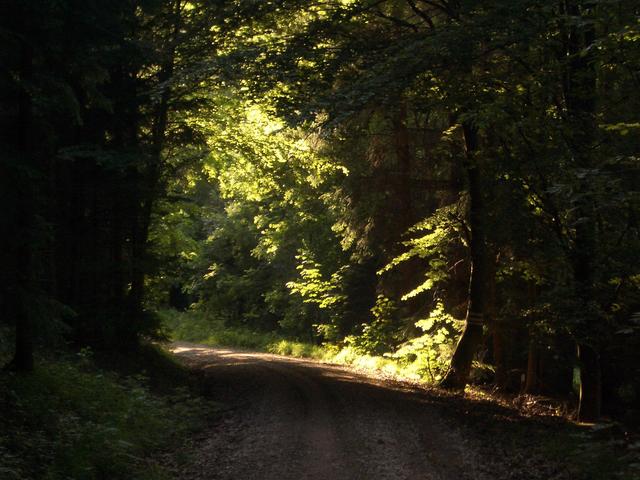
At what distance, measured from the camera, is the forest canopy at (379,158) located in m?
9.22

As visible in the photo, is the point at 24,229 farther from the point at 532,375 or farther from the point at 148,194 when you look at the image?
the point at 532,375

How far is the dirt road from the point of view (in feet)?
29.3

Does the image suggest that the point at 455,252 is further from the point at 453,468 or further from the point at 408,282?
the point at 453,468

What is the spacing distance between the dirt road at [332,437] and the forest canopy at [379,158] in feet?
8.56

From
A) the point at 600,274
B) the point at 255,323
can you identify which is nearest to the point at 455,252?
the point at 600,274

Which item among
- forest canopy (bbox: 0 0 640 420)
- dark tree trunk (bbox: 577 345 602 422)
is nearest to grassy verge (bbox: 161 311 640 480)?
Answer: dark tree trunk (bbox: 577 345 602 422)

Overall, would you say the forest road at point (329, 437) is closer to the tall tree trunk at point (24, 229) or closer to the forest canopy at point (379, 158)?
the forest canopy at point (379, 158)

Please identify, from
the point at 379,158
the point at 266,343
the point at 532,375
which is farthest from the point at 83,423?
the point at 266,343

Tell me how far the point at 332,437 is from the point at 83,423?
3.91 meters

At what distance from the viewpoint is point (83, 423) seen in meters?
9.20

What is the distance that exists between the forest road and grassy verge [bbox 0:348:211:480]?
0.70 m

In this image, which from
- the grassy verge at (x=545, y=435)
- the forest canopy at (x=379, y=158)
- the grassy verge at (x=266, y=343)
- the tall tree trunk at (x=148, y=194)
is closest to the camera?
the grassy verge at (x=545, y=435)

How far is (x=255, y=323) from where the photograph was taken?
4328cm

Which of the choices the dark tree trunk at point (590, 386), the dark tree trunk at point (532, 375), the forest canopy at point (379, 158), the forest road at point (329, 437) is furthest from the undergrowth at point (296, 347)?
the dark tree trunk at point (590, 386)
